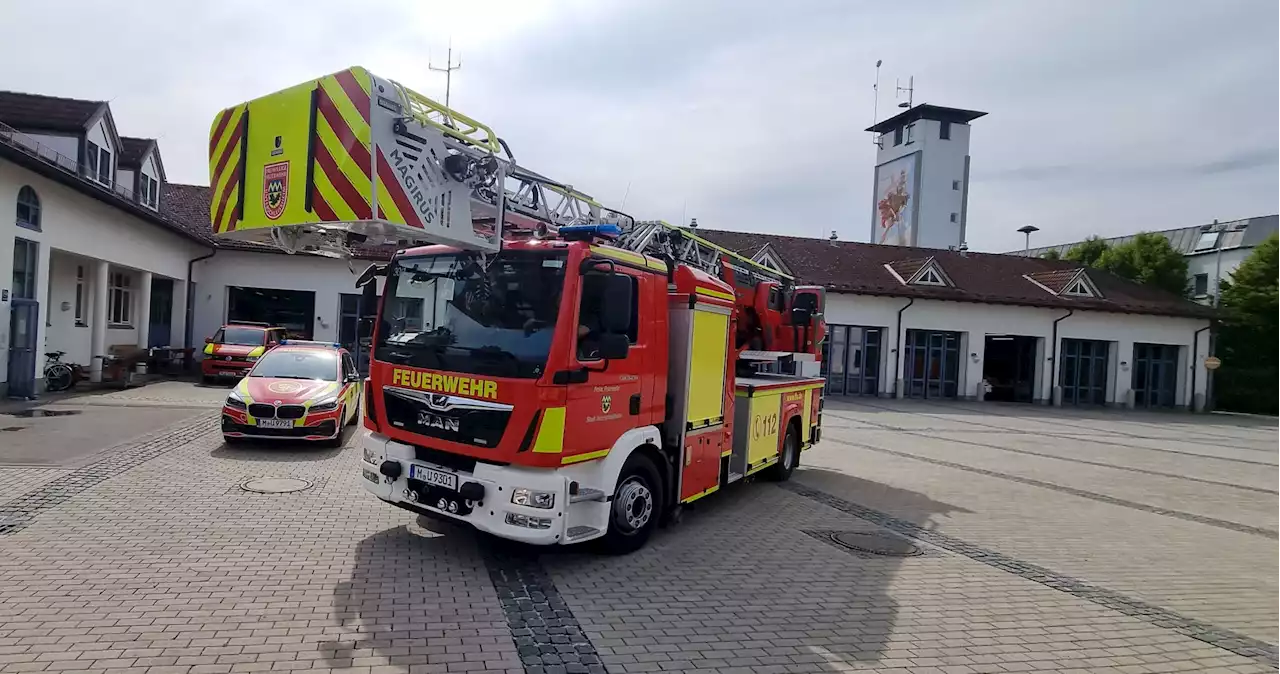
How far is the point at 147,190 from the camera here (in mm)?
25062

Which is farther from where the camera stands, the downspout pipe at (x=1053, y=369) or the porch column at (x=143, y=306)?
the downspout pipe at (x=1053, y=369)

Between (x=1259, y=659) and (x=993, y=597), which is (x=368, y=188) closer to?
(x=993, y=597)

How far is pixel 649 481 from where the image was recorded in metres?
6.77

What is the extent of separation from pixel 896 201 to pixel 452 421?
2669 inches

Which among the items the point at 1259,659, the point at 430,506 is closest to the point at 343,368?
the point at 430,506

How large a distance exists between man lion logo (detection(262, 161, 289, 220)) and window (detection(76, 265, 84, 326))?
1873cm

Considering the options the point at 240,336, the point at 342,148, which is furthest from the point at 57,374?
the point at 342,148

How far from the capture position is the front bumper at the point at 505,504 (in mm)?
5691

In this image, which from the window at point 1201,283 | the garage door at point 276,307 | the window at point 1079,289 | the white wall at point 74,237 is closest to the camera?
the white wall at point 74,237

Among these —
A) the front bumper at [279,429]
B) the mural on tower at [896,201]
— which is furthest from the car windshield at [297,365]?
the mural on tower at [896,201]

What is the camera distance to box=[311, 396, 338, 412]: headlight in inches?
426

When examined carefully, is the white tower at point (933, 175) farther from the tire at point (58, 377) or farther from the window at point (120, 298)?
the tire at point (58, 377)

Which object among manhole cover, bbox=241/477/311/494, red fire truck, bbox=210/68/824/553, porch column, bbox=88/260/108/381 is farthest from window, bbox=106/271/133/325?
red fire truck, bbox=210/68/824/553

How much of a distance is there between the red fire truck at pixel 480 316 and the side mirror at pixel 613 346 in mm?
15
